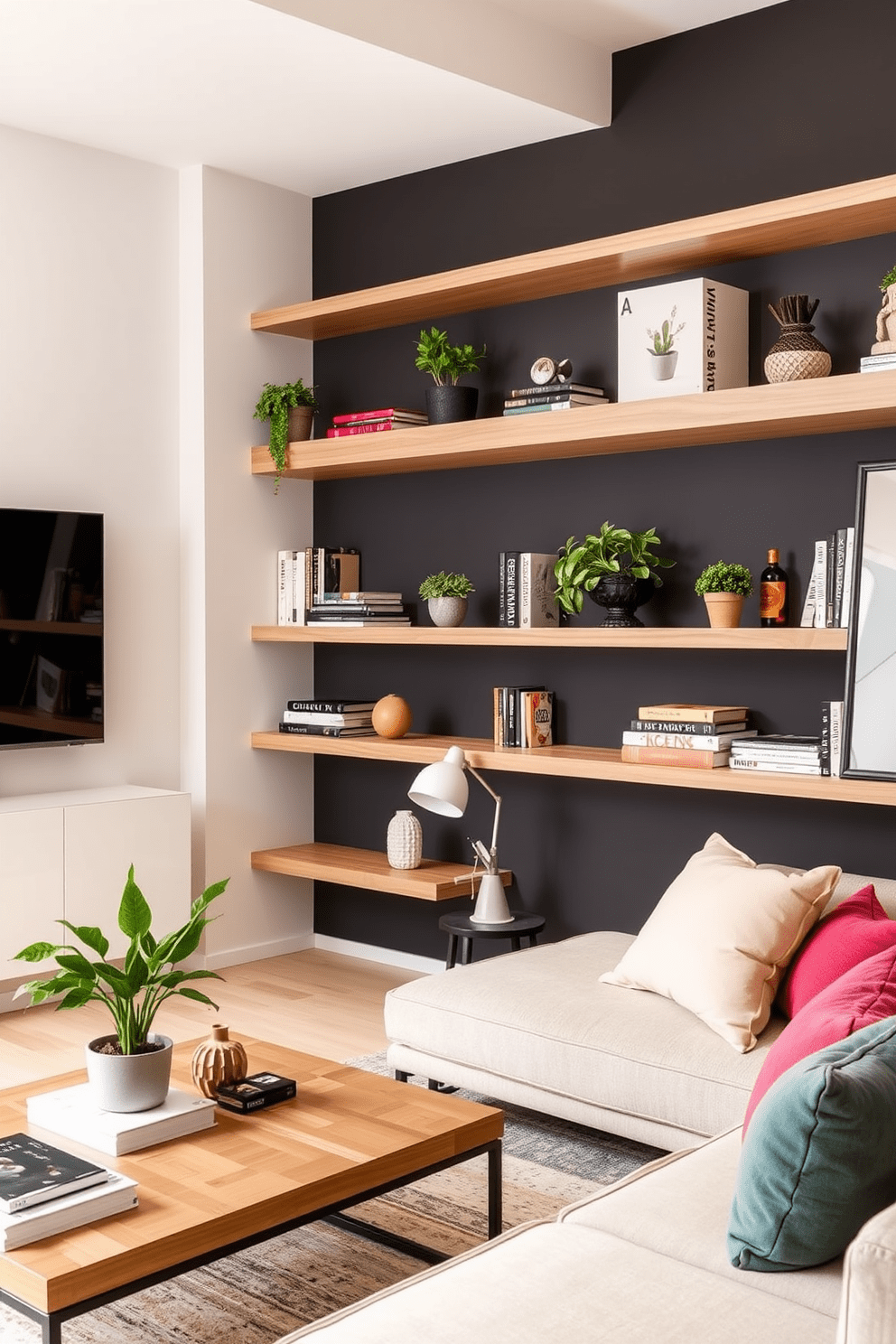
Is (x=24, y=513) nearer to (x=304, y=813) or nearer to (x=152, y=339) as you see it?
(x=152, y=339)

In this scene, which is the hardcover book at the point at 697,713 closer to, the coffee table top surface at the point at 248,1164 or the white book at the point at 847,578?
the white book at the point at 847,578

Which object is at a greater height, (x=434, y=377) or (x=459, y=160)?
(x=459, y=160)

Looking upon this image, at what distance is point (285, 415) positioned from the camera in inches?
192

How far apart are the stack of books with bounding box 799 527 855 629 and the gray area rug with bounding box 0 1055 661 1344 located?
1414 millimetres

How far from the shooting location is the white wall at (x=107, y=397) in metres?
4.47

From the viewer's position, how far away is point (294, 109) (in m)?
4.27

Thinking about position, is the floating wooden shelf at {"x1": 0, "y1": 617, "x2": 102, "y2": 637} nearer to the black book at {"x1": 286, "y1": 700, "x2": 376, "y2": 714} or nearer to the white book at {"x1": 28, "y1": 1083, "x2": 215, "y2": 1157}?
the black book at {"x1": 286, "y1": 700, "x2": 376, "y2": 714}

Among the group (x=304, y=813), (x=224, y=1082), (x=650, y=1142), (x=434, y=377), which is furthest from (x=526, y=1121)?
(x=434, y=377)

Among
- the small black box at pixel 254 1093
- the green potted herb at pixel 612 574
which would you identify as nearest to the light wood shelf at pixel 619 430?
the green potted herb at pixel 612 574

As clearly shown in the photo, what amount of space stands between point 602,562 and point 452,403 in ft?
2.67

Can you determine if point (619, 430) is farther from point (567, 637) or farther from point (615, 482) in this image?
point (567, 637)

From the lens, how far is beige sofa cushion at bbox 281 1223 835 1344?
5.28 ft

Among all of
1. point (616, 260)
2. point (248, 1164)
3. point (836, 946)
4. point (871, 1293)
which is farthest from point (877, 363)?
point (871, 1293)

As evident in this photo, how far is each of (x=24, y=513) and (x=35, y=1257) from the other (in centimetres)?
288
